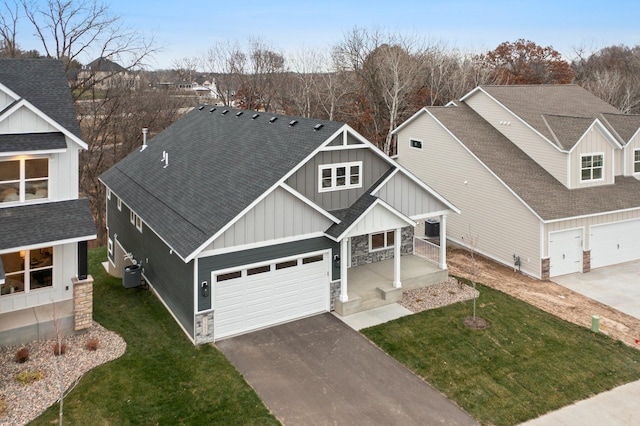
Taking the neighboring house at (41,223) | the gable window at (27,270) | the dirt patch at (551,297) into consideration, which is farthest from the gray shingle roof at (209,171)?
the dirt patch at (551,297)

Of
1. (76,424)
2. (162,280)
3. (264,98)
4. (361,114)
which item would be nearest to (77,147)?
(162,280)

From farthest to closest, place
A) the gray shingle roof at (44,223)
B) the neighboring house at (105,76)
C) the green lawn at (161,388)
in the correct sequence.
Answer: the neighboring house at (105,76) < the gray shingle roof at (44,223) < the green lawn at (161,388)

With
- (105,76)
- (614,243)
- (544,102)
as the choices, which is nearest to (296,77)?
(105,76)

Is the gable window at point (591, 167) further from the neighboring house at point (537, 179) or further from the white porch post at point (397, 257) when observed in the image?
the white porch post at point (397, 257)

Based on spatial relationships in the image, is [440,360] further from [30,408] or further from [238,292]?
[30,408]

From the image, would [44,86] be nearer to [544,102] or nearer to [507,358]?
[507,358]

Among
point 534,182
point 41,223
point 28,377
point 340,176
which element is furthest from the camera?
point 534,182
